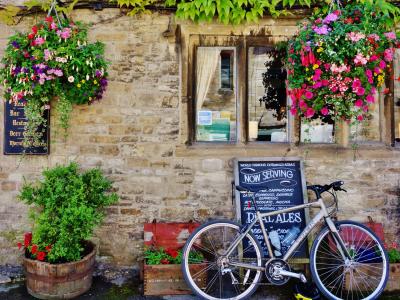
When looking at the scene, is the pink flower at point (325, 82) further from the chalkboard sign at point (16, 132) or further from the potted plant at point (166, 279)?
the chalkboard sign at point (16, 132)

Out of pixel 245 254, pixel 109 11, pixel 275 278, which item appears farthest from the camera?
pixel 109 11

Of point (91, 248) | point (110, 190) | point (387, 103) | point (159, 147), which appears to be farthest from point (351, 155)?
point (91, 248)

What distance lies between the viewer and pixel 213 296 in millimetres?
4707

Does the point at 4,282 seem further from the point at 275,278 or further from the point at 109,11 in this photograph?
the point at 109,11

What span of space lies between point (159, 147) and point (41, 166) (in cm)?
159

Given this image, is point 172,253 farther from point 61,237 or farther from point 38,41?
point 38,41

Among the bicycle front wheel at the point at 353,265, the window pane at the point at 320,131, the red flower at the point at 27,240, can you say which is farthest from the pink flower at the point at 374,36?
the red flower at the point at 27,240

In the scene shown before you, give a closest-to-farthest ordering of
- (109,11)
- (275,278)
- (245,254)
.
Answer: (275,278)
(245,254)
(109,11)

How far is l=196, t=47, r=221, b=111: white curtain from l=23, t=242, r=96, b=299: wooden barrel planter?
8.54ft

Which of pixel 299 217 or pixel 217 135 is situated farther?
pixel 217 135

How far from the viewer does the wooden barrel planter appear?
4500 millimetres

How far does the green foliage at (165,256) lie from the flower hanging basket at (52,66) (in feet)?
6.69

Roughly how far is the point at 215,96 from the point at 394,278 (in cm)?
319

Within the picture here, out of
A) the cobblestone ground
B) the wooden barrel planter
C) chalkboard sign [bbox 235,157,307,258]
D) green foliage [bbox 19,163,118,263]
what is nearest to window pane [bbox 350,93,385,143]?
chalkboard sign [bbox 235,157,307,258]
